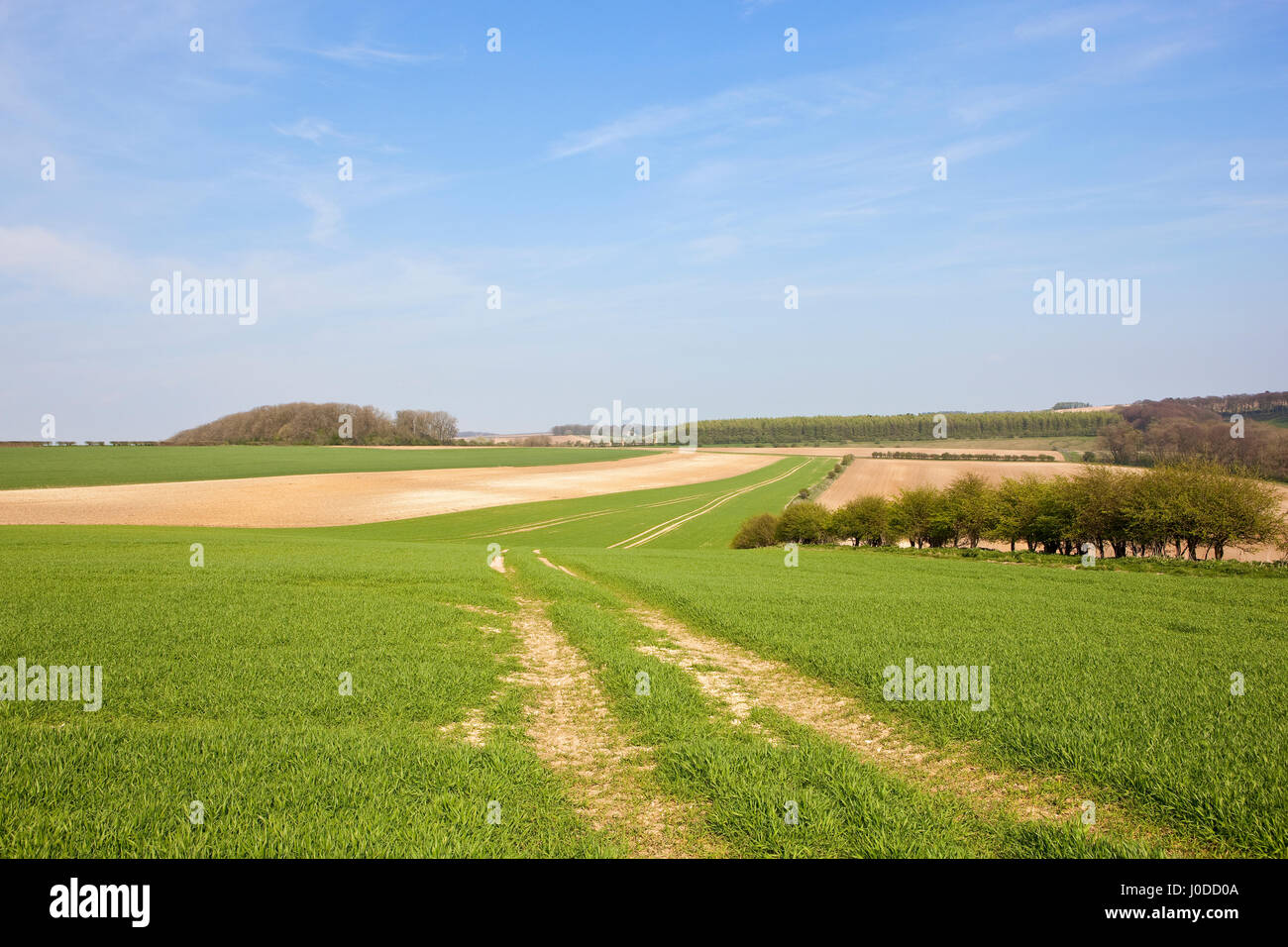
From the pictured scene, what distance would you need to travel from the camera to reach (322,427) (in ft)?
544

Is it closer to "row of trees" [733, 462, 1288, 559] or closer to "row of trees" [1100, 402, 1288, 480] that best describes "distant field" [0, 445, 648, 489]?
"row of trees" [733, 462, 1288, 559]

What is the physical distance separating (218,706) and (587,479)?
3529 inches

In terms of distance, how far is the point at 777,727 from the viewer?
949 cm

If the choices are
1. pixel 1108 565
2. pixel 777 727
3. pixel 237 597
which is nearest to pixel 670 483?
pixel 1108 565

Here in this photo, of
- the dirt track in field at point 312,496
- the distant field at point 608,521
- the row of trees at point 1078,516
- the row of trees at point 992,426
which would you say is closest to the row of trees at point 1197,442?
the row of trees at point 1078,516

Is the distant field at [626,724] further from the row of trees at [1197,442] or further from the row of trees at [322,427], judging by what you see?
the row of trees at [322,427]

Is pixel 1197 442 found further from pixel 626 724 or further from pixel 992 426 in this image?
pixel 626 724

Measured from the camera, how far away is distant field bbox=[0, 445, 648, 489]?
7606 centimetres

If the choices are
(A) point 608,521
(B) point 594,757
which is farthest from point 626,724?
(A) point 608,521

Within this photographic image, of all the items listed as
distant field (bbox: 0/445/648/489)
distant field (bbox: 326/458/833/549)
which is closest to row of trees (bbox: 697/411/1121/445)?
distant field (bbox: 0/445/648/489)
